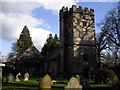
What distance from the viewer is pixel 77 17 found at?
112ft

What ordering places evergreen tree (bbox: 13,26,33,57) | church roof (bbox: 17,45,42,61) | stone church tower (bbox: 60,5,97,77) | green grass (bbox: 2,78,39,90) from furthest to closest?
evergreen tree (bbox: 13,26,33,57) < church roof (bbox: 17,45,42,61) < stone church tower (bbox: 60,5,97,77) < green grass (bbox: 2,78,39,90)

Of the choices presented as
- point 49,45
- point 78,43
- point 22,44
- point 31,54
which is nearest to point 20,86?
point 78,43

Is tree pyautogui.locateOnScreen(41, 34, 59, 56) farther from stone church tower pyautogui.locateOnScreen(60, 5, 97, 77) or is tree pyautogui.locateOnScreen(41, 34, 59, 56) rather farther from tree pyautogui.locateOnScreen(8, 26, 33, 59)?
stone church tower pyautogui.locateOnScreen(60, 5, 97, 77)

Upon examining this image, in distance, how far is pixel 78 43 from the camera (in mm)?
32938

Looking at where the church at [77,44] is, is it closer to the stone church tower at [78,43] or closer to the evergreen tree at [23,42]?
the stone church tower at [78,43]

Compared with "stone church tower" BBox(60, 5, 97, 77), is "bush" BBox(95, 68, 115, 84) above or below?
below

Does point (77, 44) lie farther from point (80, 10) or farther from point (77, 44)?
point (80, 10)

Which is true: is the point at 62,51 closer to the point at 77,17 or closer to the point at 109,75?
the point at 77,17

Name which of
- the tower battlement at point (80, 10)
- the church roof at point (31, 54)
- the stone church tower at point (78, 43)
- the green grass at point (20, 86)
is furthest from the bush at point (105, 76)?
the church roof at point (31, 54)

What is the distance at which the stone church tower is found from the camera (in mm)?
32297

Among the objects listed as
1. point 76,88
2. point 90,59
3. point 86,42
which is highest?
point 86,42

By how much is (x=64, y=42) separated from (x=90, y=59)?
6.41m

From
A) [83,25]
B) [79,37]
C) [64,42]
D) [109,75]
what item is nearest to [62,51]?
[64,42]

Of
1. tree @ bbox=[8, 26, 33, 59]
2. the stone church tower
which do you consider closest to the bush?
the stone church tower
